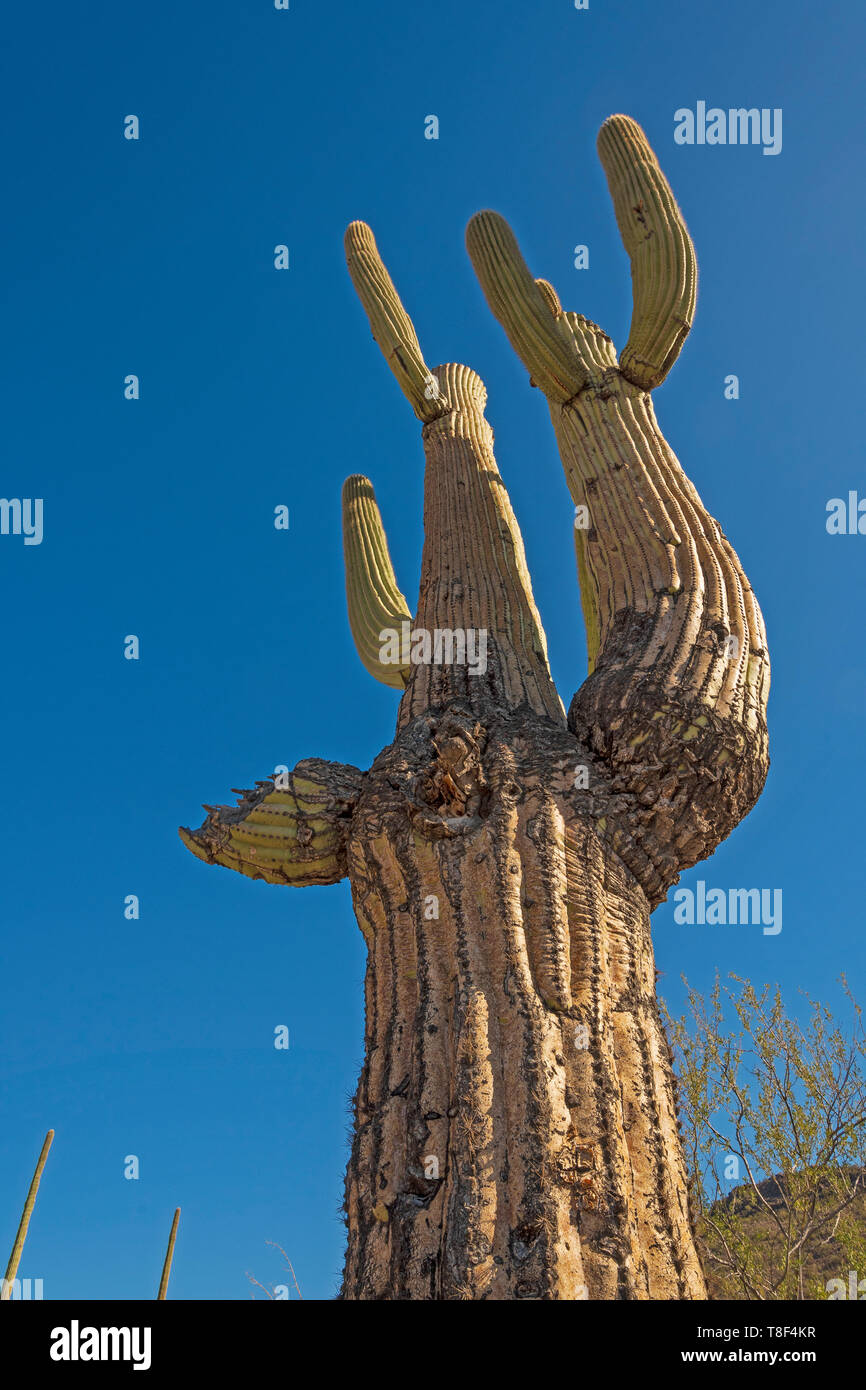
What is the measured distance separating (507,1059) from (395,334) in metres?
4.14

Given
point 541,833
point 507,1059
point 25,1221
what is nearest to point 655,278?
point 541,833

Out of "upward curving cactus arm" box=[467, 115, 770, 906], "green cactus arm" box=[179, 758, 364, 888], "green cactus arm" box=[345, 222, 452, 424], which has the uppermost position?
"green cactus arm" box=[345, 222, 452, 424]

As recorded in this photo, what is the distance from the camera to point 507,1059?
261 cm

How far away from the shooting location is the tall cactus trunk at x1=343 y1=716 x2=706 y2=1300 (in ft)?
7.73

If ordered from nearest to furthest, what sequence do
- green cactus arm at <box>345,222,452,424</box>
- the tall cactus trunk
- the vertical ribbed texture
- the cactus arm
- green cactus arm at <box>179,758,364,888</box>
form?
1. the tall cactus trunk
2. green cactus arm at <box>179,758,364,888</box>
3. the vertical ribbed texture
4. green cactus arm at <box>345,222,452,424</box>
5. the cactus arm

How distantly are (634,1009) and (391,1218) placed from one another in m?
0.87

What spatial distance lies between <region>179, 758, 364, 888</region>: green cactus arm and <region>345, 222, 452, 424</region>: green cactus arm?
8.46ft

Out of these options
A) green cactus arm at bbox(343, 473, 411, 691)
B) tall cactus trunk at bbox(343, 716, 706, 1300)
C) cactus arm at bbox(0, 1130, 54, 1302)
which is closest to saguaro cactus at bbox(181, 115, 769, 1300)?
tall cactus trunk at bbox(343, 716, 706, 1300)

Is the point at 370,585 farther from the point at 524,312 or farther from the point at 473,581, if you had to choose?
the point at 524,312

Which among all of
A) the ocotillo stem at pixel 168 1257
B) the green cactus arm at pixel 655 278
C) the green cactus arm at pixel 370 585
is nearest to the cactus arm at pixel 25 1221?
the ocotillo stem at pixel 168 1257

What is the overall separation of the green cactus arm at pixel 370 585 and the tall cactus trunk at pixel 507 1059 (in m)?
2.08

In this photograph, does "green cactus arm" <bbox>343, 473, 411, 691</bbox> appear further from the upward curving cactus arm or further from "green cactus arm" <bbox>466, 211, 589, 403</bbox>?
"green cactus arm" <bbox>466, 211, 589, 403</bbox>

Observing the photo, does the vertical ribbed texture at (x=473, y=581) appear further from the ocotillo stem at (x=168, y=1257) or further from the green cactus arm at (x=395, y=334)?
the ocotillo stem at (x=168, y=1257)
